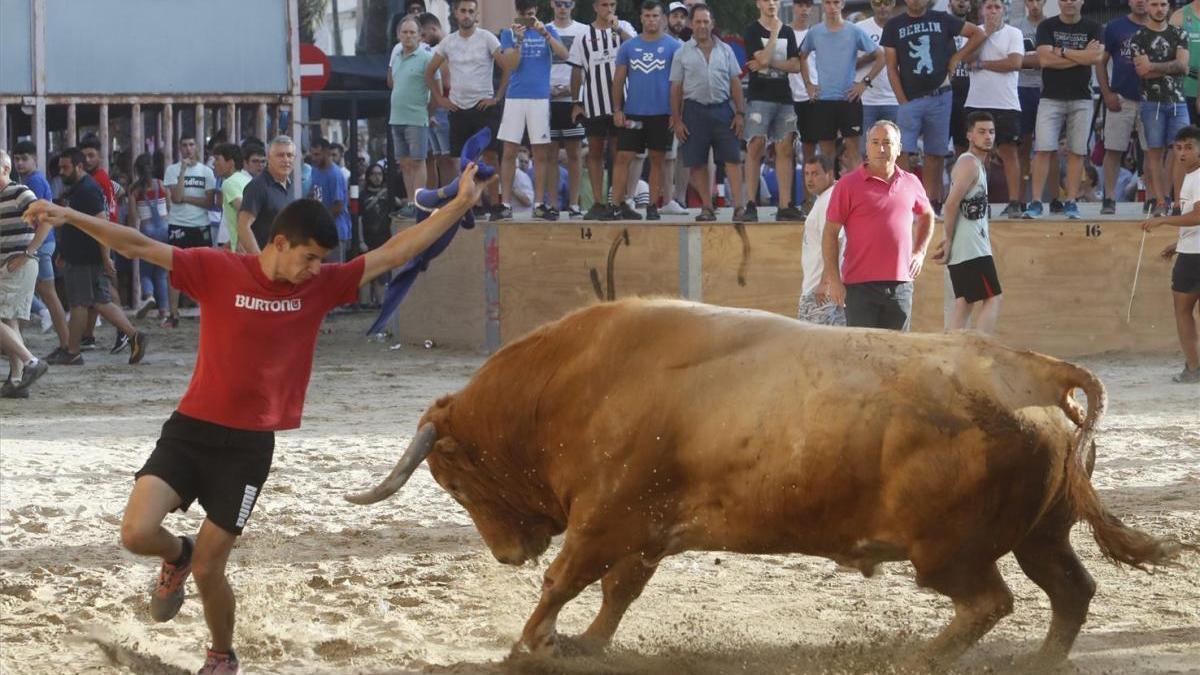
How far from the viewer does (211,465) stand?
5.30m

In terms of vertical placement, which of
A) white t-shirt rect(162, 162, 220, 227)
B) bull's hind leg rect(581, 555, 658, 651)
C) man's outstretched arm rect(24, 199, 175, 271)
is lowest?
bull's hind leg rect(581, 555, 658, 651)

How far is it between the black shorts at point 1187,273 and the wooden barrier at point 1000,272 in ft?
4.46

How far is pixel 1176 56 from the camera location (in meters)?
12.8

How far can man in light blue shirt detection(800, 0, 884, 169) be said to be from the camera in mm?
12805

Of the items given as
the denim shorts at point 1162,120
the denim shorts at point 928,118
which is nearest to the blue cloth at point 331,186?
the denim shorts at point 928,118

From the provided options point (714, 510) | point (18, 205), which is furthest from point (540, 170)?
point (714, 510)

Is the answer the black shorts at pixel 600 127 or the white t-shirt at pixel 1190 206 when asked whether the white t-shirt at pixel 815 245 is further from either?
the black shorts at pixel 600 127

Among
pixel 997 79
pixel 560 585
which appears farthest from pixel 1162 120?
pixel 560 585

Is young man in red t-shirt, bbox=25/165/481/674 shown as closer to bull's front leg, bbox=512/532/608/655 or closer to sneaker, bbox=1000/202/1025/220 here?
bull's front leg, bbox=512/532/608/655

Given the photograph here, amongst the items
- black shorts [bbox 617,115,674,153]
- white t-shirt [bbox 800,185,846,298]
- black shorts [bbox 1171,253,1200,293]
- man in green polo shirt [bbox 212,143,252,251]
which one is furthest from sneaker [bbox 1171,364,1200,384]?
man in green polo shirt [bbox 212,143,252,251]

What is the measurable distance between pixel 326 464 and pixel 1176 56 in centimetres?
753

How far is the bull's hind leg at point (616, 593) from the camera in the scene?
5.61m

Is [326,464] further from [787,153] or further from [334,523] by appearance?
[787,153]

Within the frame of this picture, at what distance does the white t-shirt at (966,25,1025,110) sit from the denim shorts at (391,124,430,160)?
495cm
